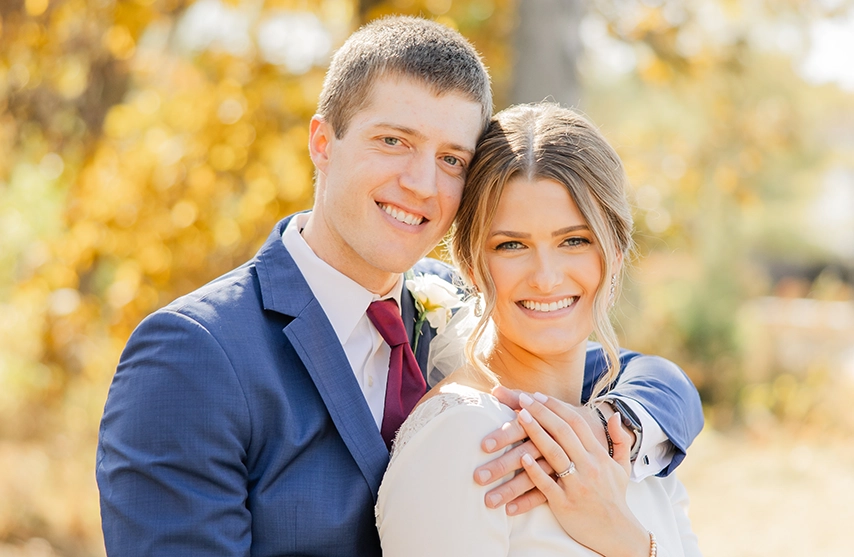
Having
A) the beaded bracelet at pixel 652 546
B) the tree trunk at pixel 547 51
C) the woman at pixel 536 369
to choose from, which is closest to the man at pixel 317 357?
the woman at pixel 536 369

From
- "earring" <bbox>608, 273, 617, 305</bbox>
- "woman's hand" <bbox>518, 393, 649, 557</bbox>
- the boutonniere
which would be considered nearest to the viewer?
"woman's hand" <bbox>518, 393, 649, 557</bbox>

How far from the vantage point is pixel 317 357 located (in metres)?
2.05

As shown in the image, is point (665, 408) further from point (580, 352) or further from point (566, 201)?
point (566, 201)

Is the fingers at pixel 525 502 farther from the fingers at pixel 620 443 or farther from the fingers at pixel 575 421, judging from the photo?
the fingers at pixel 620 443

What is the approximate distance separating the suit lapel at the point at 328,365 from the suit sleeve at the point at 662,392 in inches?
27.9

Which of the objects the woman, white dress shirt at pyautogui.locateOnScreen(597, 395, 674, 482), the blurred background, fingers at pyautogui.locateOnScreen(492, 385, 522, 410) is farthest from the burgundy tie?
the blurred background

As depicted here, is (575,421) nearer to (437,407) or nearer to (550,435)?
(550,435)

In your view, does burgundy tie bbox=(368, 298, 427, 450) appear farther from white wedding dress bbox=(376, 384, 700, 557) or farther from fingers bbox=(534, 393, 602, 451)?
fingers bbox=(534, 393, 602, 451)

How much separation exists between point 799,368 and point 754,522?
179 inches

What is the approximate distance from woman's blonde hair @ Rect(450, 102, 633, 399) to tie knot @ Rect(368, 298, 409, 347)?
21 cm

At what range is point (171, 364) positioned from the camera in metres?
1.85

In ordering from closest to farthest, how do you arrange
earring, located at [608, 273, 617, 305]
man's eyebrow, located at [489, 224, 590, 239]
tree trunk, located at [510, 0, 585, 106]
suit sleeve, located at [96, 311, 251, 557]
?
1. suit sleeve, located at [96, 311, 251, 557]
2. man's eyebrow, located at [489, 224, 590, 239]
3. earring, located at [608, 273, 617, 305]
4. tree trunk, located at [510, 0, 585, 106]

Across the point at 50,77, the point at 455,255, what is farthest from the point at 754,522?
the point at 50,77

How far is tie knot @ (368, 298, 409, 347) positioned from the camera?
7.63 ft
